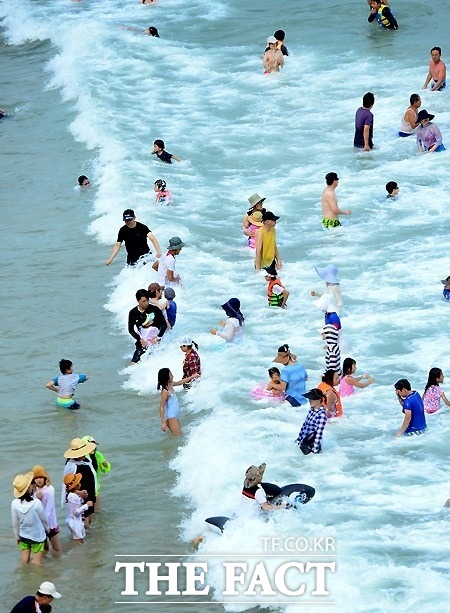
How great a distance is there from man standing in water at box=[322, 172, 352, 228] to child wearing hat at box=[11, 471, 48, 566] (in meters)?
9.81

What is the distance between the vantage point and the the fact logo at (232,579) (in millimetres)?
12961

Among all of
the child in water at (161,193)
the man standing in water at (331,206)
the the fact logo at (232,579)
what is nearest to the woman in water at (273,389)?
the the fact logo at (232,579)

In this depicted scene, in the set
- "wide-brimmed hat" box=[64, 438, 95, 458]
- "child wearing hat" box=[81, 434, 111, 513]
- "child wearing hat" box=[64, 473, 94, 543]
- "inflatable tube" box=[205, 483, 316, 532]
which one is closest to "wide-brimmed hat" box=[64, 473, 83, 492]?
"child wearing hat" box=[64, 473, 94, 543]

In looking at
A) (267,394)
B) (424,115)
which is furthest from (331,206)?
(267,394)

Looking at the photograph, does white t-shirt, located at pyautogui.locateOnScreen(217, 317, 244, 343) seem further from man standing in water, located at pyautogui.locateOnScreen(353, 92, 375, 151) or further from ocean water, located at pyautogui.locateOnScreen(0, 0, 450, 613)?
man standing in water, located at pyautogui.locateOnScreen(353, 92, 375, 151)

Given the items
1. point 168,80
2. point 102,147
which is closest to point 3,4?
point 168,80

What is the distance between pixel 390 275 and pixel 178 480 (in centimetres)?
683

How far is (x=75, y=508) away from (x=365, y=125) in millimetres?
13597

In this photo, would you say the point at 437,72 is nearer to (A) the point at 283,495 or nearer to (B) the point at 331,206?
(B) the point at 331,206

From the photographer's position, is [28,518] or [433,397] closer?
[28,518]

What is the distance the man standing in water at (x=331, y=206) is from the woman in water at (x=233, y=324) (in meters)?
4.11

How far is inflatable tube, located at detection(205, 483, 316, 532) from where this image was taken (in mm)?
13961

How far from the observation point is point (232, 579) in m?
13.2

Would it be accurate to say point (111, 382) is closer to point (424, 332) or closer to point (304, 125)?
point (424, 332)
